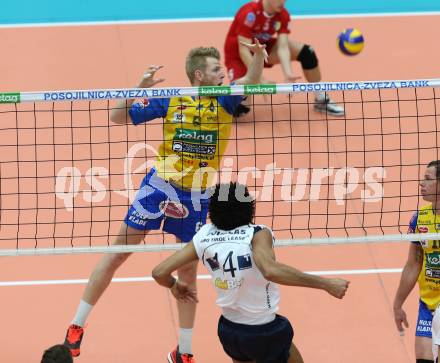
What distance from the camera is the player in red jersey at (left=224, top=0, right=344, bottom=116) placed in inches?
507

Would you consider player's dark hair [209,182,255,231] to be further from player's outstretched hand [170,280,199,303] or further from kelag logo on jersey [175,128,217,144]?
kelag logo on jersey [175,128,217,144]

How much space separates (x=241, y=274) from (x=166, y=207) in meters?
1.75

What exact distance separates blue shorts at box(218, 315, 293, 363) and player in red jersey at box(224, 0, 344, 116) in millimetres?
6520

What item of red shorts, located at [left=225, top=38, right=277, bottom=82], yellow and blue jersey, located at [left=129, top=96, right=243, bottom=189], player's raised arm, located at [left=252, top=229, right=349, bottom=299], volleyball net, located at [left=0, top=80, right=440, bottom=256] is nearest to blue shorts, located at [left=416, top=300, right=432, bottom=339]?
player's raised arm, located at [left=252, top=229, right=349, bottom=299]

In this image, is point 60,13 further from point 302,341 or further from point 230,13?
point 302,341

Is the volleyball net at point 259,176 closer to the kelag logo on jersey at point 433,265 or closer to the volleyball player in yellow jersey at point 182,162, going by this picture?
the volleyball player in yellow jersey at point 182,162

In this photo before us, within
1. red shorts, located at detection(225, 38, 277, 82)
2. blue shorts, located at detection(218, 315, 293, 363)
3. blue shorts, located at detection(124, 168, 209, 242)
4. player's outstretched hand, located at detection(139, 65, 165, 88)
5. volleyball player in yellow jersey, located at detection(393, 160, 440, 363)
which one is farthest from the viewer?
red shorts, located at detection(225, 38, 277, 82)

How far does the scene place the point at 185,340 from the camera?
26.8ft

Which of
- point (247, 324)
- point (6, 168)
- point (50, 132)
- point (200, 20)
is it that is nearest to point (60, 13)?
point (200, 20)

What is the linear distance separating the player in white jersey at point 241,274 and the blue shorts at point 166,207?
4.52 ft

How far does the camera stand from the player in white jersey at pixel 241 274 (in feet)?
20.9

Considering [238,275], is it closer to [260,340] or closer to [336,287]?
[260,340]

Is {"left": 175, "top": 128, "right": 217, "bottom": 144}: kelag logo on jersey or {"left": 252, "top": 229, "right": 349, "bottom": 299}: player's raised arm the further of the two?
{"left": 175, "top": 128, "right": 217, "bottom": 144}: kelag logo on jersey

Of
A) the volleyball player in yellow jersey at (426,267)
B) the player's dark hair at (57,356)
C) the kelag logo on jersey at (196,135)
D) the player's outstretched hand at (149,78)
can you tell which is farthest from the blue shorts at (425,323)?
the player's dark hair at (57,356)
